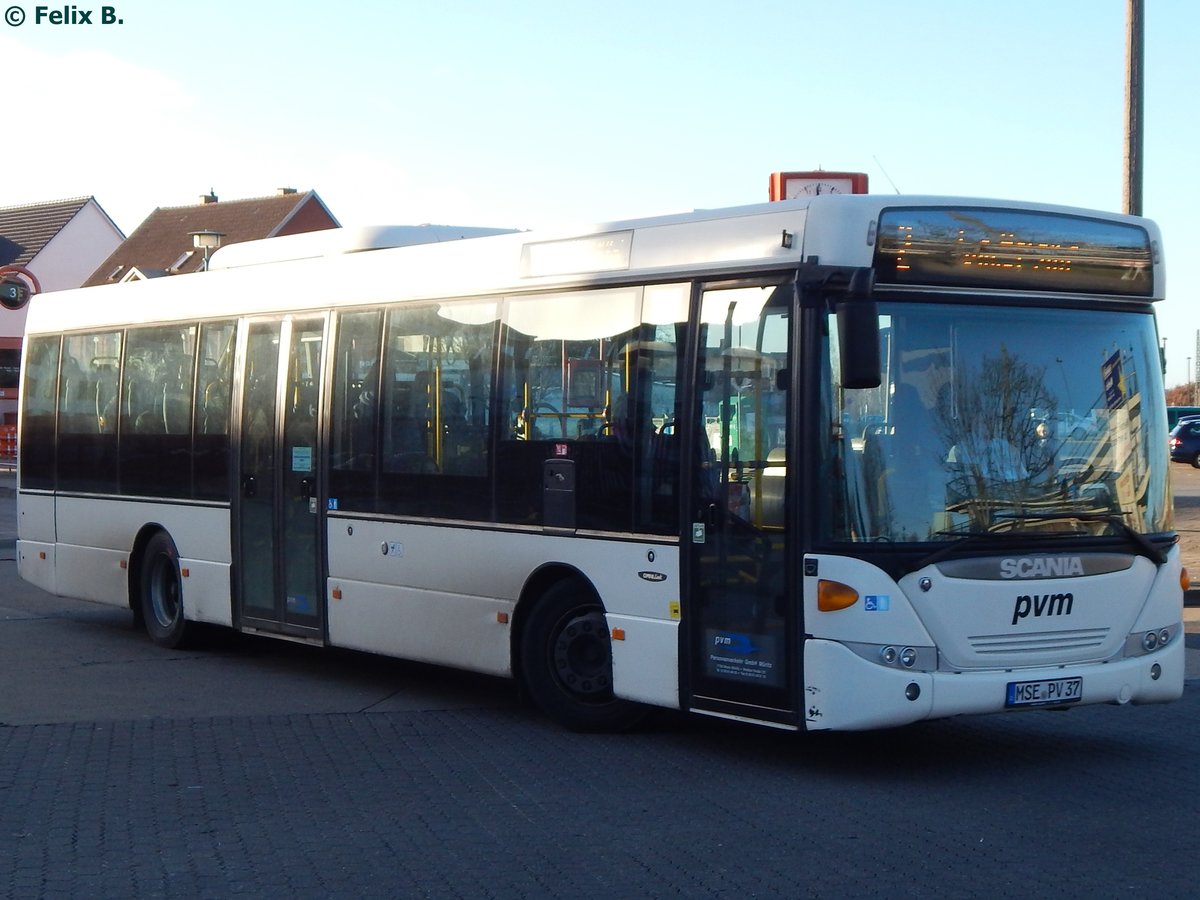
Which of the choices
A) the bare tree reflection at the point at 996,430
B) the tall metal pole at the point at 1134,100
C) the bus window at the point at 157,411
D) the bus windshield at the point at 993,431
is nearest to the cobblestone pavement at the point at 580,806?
the bus windshield at the point at 993,431

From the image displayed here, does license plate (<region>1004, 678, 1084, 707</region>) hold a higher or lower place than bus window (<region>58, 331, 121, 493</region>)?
lower

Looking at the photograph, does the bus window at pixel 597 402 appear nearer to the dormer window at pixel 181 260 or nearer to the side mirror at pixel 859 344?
the side mirror at pixel 859 344

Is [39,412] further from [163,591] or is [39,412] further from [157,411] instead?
[163,591]

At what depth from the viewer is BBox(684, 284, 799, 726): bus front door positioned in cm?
851

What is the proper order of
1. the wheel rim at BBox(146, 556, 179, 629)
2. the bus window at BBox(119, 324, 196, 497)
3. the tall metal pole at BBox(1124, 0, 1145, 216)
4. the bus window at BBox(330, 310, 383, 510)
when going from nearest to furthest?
1. the bus window at BBox(330, 310, 383, 510)
2. the bus window at BBox(119, 324, 196, 497)
3. the wheel rim at BBox(146, 556, 179, 629)
4. the tall metal pole at BBox(1124, 0, 1145, 216)

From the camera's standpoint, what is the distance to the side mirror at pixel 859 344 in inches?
314

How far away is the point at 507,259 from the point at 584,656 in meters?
2.47

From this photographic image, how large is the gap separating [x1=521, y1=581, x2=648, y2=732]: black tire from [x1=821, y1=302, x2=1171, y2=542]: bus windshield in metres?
1.99

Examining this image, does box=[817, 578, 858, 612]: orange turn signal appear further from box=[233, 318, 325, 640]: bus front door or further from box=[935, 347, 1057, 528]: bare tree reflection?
box=[233, 318, 325, 640]: bus front door

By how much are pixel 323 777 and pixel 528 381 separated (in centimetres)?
273

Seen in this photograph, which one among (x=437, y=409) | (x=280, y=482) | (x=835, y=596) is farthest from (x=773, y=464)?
(x=280, y=482)

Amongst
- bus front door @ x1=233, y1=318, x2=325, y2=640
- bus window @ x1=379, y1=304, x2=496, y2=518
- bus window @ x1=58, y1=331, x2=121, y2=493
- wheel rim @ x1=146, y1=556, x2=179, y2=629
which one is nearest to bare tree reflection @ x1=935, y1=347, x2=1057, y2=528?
bus window @ x1=379, y1=304, x2=496, y2=518

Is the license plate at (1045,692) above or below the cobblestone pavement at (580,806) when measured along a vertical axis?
above

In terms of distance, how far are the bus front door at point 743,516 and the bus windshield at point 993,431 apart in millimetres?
321
